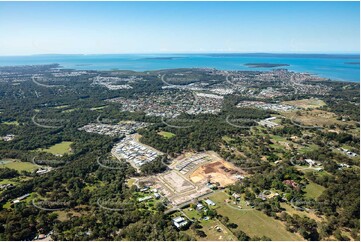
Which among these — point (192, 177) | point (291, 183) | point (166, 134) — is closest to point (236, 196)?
point (192, 177)

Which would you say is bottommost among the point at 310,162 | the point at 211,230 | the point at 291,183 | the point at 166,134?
the point at 211,230

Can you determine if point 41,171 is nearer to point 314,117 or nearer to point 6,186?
point 6,186

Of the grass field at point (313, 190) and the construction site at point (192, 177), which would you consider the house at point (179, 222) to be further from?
the grass field at point (313, 190)

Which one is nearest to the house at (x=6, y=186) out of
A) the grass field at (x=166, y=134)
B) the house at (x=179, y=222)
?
the house at (x=179, y=222)

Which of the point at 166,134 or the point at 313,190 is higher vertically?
the point at 166,134

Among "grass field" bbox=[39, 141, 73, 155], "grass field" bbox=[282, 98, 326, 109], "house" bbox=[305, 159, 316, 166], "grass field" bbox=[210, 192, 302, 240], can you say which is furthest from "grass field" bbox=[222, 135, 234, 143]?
"grass field" bbox=[282, 98, 326, 109]

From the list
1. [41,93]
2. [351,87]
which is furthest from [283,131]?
[41,93]
